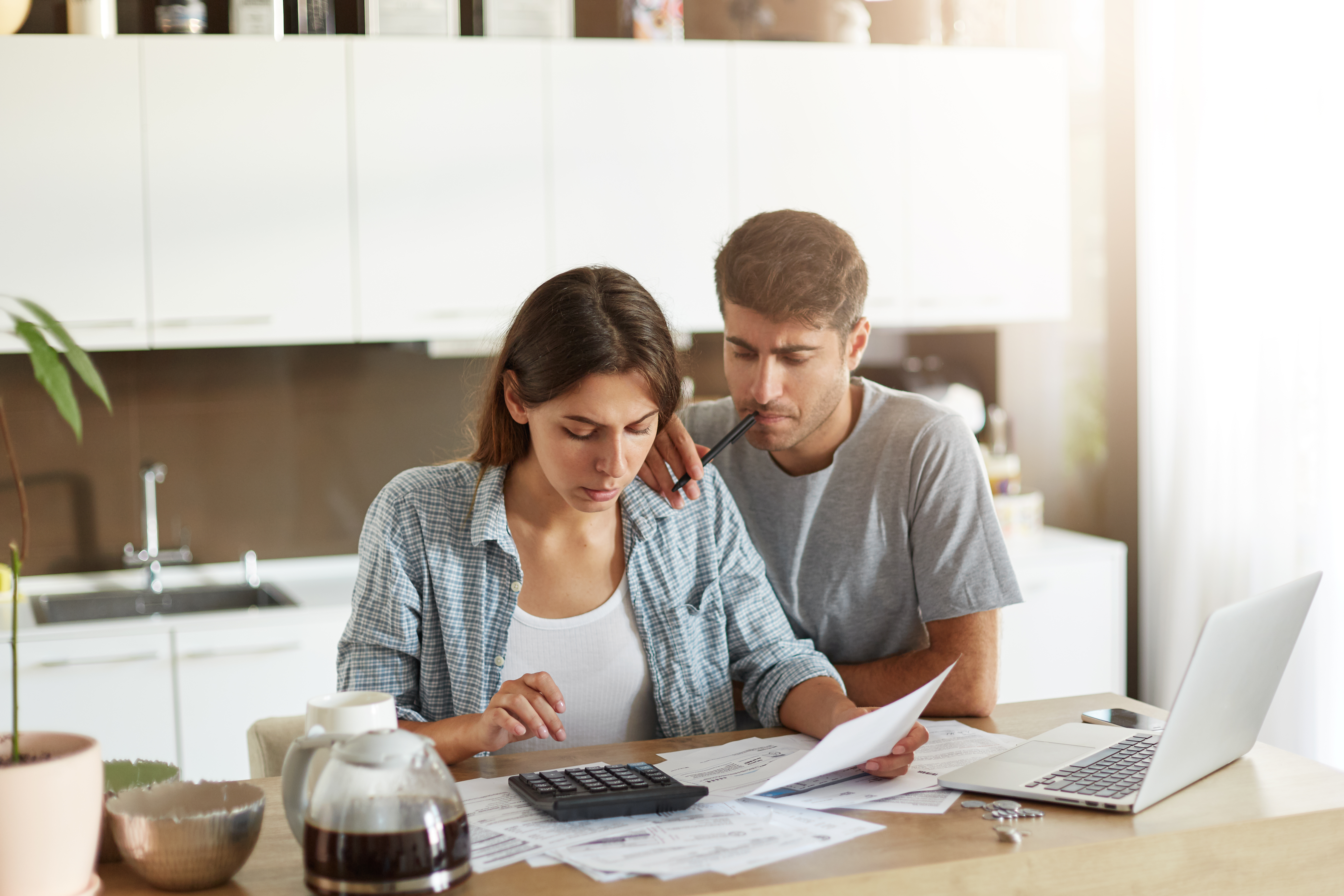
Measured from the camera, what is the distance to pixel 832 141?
9.98 feet

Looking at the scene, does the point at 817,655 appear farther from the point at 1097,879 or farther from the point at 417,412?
the point at 417,412

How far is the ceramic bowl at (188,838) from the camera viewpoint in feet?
3.17

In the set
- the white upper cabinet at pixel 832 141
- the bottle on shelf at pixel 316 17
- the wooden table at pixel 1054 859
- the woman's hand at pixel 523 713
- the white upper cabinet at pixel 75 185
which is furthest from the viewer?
the white upper cabinet at pixel 832 141

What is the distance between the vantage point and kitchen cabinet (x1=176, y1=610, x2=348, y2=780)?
8.19ft

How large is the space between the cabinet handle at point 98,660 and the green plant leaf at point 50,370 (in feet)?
5.95

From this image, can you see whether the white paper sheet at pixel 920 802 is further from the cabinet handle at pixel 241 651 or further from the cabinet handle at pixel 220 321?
the cabinet handle at pixel 220 321

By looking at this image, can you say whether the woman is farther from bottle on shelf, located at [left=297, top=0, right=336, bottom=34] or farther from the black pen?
bottle on shelf, located at [left=297, top=0, right=336, bottom=34]

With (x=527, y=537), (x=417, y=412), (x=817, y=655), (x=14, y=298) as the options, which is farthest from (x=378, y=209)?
(x=14, y=298)

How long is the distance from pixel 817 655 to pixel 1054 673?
5.63ft

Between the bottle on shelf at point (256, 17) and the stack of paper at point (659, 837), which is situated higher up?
the bottle on shelf at point (256, 17)

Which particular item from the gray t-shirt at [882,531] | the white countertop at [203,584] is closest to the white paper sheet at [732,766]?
the gray t-shirt at [882,531]

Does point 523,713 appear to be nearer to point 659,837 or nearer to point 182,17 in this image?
point 659,837

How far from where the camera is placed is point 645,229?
115 inches

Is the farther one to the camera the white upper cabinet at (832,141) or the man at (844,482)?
the white upper cabinet at (832,141)
